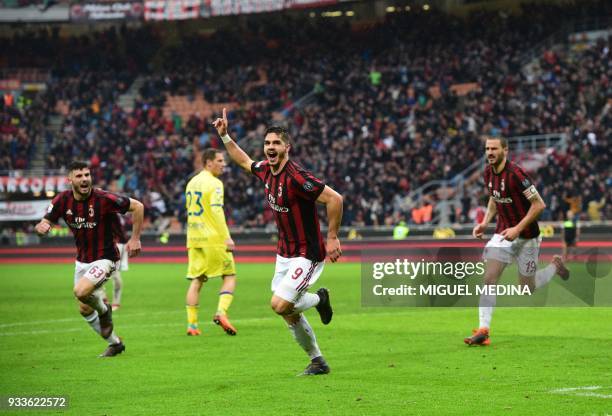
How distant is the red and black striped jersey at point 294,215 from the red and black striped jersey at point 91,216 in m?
2.40

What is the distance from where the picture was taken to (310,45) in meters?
51.8

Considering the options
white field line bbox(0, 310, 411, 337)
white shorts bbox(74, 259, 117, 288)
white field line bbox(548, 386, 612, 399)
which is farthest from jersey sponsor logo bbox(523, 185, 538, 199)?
white field line bbox(0, 310, 411, 337)

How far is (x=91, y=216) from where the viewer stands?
1184 cm

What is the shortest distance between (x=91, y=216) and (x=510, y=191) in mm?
4832

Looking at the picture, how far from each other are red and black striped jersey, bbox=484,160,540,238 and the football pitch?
1510mm

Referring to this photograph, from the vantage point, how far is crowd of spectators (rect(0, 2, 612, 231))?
127ft

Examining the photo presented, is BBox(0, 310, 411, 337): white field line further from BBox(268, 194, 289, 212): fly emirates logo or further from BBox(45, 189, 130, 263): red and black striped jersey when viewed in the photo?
BBox(268, 194, 289, 212): fly emirates logo

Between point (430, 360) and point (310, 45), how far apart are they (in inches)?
1644

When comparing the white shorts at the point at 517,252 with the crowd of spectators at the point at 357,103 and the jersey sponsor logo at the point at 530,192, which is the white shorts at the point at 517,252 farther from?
the crowd of spectators at the point at 357,103

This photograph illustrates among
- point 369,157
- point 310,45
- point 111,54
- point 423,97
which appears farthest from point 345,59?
point 111,54

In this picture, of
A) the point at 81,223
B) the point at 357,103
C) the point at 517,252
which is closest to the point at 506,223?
the point at 517,252

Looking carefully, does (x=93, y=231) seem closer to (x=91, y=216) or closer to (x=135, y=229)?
(x=91, y=216)

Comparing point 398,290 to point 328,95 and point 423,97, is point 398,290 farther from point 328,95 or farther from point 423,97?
point 328,95

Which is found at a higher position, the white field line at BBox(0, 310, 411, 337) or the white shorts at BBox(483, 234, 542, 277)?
the white shorts at BBox(483, 234, 542, 277)
